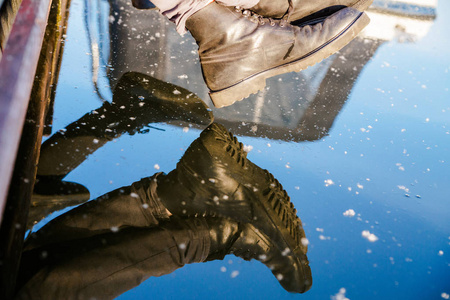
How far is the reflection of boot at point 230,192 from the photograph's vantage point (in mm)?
635

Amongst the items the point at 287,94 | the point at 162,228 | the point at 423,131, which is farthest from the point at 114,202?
the point at 423,131

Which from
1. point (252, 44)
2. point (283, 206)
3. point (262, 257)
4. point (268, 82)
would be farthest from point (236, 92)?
point (262, 257)

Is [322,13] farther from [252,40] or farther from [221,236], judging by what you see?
[221,236]

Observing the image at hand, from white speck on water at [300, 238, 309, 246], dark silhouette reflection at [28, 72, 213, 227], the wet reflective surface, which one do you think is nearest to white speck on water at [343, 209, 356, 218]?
the wet reflective surface

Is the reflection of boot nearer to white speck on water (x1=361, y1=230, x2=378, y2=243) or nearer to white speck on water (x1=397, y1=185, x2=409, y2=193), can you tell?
white speck on water (x1=361, y1=230, x2=378, y2=243)

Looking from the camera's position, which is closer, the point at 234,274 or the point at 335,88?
the point at 234,274

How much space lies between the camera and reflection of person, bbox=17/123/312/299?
496 mm

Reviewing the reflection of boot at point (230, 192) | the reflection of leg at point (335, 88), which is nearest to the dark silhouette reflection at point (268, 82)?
the reflection of leg at point (335, 88)

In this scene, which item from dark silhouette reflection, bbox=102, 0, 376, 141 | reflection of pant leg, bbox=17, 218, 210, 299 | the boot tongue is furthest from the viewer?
dark silhouette reflection, bbox=102, 0, 376, 141

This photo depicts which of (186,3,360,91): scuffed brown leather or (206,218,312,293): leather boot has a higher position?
(186,3,360,91): scuffed brown leather

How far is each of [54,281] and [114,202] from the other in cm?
16

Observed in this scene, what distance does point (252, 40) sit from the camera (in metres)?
0.88

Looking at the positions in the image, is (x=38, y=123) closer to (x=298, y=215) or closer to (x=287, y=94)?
(x=298, y=215)

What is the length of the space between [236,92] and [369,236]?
16.4 inches
